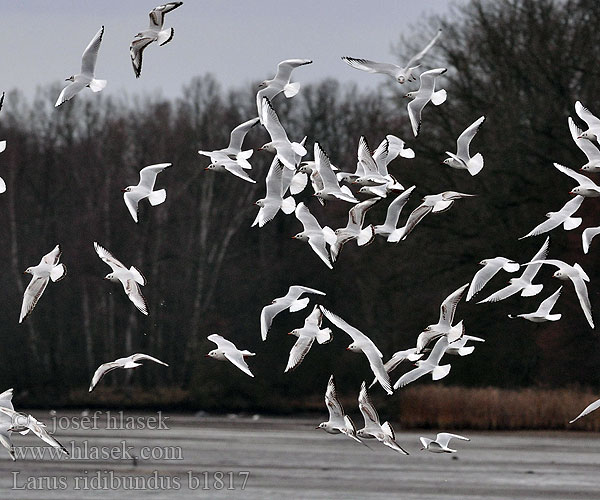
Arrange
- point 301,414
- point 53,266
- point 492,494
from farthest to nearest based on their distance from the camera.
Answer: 1. point 301,414
2. point 492,494
3. point 53,266

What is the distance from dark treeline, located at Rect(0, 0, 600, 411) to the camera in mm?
34219

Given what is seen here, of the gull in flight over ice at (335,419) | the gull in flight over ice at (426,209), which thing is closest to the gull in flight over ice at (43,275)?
the gull in flight over ice at (335,419)

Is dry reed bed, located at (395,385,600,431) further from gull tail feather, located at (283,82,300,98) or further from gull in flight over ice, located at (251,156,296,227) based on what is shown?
gull tail feather, located at (283,82,300,98)

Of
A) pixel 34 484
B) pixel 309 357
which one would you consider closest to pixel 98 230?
pixel 309 357

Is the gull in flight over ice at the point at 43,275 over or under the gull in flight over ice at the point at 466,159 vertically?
under

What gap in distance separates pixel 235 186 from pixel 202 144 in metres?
1.66

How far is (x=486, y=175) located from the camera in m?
34.9

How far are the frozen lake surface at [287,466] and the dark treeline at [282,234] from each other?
14.4 ft

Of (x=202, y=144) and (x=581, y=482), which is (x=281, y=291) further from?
(x=581, y=482)

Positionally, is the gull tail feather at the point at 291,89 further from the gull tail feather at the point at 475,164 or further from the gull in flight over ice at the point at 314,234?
the gull tail feather at the point at 475,164

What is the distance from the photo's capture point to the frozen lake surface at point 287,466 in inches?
832

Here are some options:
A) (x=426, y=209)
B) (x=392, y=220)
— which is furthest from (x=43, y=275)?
(x=426, y=209)

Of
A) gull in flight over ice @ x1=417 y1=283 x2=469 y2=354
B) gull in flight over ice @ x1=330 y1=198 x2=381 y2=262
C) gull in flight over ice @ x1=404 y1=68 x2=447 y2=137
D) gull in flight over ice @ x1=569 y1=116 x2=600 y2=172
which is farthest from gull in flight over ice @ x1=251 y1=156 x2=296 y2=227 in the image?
gull in flight over ice @ x1=569 y1=116 x2=600 y2=172

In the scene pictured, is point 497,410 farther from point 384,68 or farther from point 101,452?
point 384,68
